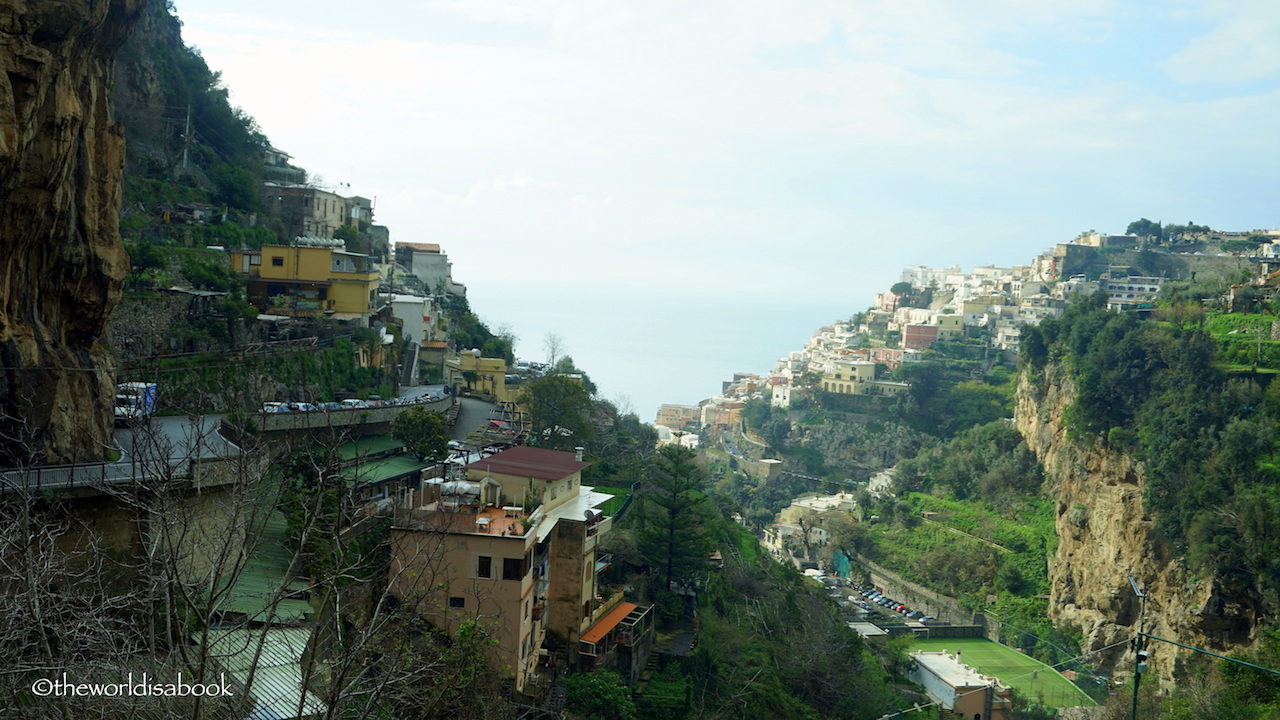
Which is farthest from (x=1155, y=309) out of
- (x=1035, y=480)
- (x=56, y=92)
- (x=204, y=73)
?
(x=56, y=92)

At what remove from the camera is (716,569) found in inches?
963

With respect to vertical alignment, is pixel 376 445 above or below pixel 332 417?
below

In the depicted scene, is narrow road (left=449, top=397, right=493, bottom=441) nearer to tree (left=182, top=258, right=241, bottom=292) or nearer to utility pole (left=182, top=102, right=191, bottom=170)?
tree (left=182, top=258, right=241, bottom=292)

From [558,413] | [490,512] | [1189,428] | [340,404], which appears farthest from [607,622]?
[1189,428]

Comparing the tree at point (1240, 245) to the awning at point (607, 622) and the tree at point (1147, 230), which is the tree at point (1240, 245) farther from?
the awning at point (607, 622)

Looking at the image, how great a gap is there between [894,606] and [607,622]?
2593 cm

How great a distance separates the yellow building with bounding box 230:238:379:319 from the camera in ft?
85.4

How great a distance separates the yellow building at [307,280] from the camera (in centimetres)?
2603

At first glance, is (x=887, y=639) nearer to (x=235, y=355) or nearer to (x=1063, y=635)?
(x=1063, y=635)

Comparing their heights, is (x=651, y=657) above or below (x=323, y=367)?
below

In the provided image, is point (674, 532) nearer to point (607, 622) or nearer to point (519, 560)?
point (607, 622)

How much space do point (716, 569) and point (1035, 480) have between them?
2801 centimetres

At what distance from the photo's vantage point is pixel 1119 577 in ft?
114

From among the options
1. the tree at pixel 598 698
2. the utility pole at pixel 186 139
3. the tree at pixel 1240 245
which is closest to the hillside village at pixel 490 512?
the tree at pixel 598 698
